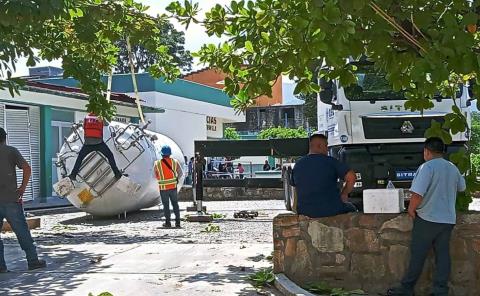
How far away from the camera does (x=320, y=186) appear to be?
7.50 metres

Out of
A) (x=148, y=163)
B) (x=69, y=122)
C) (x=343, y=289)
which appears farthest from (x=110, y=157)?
(x=69, y=122)

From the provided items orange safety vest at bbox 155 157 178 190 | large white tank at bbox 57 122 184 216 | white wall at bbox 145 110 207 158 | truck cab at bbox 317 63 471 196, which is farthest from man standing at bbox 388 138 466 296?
white wall at bbox 145 110 207 158

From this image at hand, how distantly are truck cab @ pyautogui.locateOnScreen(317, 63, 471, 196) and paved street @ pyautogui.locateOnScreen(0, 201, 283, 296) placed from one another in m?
2.33

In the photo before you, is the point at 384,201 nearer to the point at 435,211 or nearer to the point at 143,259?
the point at 435,211

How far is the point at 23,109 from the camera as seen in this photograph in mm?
23312

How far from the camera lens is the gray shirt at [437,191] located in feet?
21.8

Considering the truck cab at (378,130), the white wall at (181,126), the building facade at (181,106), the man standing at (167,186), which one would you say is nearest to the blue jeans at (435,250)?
the truck cab at (378,130)

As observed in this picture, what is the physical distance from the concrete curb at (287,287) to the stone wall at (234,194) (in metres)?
16.2

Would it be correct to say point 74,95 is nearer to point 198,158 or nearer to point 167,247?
point 198,158

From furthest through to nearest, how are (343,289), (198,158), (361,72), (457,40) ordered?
(198,158) < (361,72) < (343,289) < (457,40)

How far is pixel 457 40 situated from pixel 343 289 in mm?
3358

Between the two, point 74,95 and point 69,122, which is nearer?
point 74,95

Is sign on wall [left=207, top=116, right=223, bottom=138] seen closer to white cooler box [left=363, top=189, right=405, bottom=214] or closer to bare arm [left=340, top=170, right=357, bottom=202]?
bare arm [left=340, top=170, right=357, bottom=202]

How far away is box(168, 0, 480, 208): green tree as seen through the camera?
4.96 m
